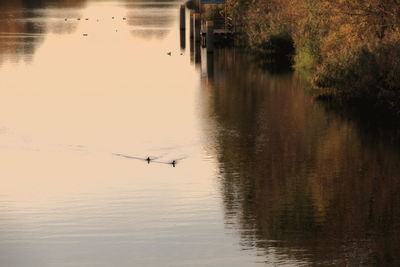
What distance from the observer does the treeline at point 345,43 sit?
4381 cm

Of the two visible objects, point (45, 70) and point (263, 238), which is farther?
point (45, 70)

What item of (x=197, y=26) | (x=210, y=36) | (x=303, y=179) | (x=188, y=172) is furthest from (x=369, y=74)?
(x=197, y=26)

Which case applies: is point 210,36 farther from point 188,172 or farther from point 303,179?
point 303,179

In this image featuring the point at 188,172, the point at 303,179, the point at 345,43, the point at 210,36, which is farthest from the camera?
the point at 210,36

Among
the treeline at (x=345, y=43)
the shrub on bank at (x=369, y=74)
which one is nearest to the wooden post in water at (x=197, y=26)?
the treeline at (x=345, y=43)

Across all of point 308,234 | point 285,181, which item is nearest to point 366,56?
point 285,181

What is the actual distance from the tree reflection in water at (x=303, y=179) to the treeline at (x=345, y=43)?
1652mm

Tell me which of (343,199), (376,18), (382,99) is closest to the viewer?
(343,199)

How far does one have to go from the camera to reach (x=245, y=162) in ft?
115

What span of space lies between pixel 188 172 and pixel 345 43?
737 inches

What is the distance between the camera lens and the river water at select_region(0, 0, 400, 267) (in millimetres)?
25000

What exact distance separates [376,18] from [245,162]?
53.8 ft

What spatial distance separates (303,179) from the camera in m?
32.5

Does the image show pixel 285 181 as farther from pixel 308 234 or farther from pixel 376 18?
pixel 376 18
